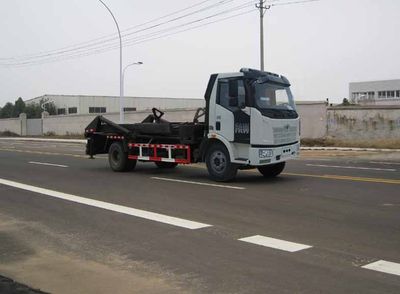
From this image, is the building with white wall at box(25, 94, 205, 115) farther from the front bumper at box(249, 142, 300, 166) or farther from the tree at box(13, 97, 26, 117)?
the front bumper at box(249, 142, 300, 166)

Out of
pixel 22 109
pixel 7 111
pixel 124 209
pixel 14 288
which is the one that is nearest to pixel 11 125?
pixel 22 109

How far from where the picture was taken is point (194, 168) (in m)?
18.2

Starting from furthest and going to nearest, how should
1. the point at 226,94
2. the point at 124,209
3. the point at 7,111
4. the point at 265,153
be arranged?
the point at 7,111 → the point at 226,94 → the point at 265,153 → the point at 124,209

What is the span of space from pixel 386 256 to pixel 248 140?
6.89 meters

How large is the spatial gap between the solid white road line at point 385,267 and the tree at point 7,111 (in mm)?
105770

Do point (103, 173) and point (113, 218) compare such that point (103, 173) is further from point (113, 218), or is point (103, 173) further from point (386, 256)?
point (386, 256)

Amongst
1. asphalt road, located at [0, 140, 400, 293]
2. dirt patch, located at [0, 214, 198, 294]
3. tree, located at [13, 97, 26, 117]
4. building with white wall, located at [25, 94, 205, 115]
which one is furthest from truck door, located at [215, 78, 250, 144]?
tree, located at [13, 97, 26, 117]

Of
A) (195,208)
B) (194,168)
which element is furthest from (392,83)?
(195,208)

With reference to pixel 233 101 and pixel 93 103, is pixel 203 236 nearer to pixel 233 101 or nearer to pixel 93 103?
pixel 233 101

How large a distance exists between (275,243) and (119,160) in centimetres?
1041

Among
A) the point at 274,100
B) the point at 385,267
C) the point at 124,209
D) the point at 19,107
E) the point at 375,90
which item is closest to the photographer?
the point at 385,267

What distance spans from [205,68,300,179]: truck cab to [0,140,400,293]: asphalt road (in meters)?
0.75

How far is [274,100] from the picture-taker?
1393 cm

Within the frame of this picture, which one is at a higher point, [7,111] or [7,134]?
[7,111]
